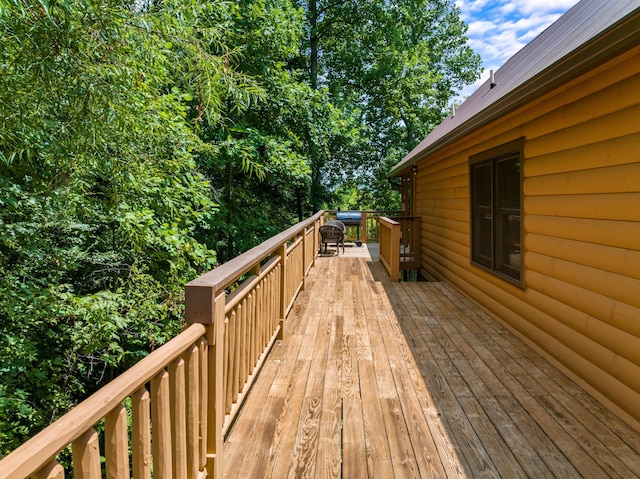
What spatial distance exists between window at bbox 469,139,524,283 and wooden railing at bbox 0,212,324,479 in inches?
105

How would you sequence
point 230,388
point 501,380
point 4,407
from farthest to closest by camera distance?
point 4,407, point 501,380, point 230,388

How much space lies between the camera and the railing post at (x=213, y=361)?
1.66m

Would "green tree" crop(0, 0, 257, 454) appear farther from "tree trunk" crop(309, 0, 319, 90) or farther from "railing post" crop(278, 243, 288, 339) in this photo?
"tree trunk" crop(309, 0, 319, 90)

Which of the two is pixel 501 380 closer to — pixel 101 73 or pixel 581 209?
pixel 581 209

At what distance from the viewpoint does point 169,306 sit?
21.0ft

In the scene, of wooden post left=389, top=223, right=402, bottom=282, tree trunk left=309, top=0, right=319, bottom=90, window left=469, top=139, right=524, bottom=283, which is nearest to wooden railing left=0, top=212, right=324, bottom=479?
window left=469, top=139, right=524, bottom=283

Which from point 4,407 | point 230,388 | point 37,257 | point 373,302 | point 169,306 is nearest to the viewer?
point 230,388

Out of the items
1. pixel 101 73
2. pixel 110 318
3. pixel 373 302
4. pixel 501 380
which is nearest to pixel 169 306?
pixel 110 318

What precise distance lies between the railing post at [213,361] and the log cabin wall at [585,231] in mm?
2232

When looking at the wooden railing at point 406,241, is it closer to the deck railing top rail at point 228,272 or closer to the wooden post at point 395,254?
the wooden post at point 395,254

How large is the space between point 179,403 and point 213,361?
12.3 inches

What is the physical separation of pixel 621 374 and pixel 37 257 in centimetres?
576

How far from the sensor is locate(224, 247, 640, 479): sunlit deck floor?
199 centimetres

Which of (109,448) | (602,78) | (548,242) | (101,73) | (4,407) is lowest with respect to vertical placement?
(4,407)
